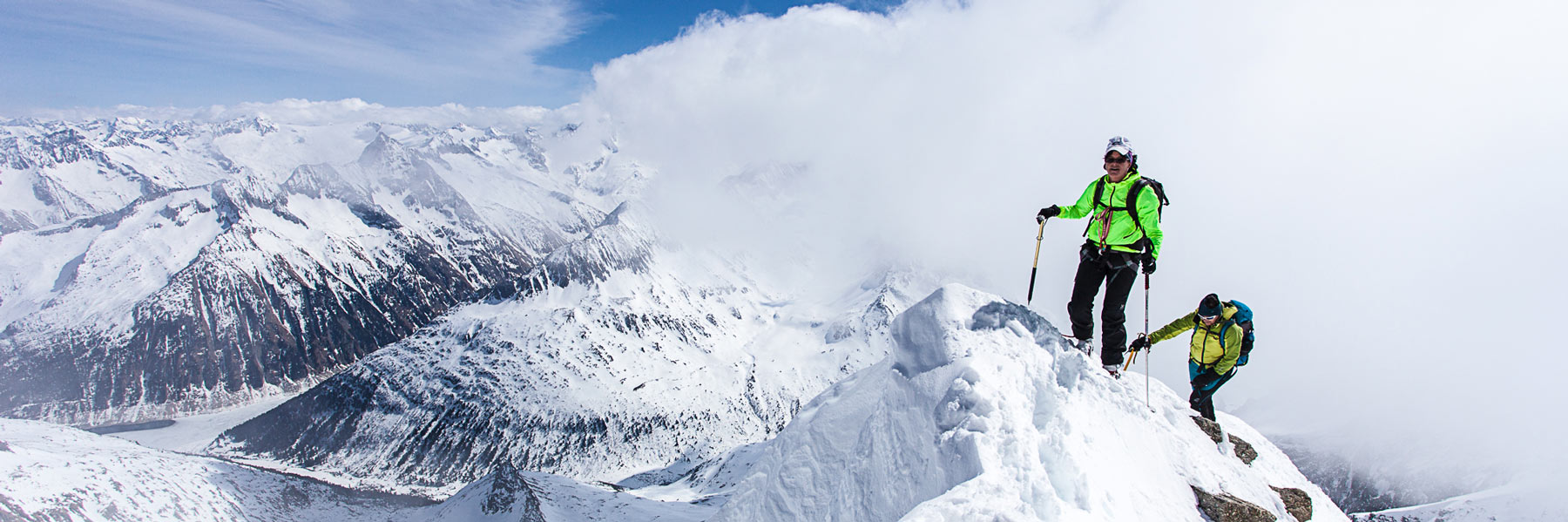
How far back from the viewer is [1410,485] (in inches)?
5586

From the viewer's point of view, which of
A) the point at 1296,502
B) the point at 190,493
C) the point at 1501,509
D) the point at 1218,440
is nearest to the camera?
the point at 1296,502

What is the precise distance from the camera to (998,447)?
12.8 m

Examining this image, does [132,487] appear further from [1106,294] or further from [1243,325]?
[1243,325]

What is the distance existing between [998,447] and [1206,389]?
9754 mm

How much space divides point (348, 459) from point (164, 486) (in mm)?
92216

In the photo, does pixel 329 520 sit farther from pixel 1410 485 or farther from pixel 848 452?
pixel 1410 485

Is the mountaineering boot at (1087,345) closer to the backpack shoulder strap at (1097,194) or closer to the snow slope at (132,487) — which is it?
the backpack shoulder strap at (1097,194)

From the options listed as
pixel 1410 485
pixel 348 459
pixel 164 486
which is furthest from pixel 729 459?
pixel 1410 485

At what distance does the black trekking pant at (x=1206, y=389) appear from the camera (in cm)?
1766

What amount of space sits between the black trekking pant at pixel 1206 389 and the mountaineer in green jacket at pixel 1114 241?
12.2 ft

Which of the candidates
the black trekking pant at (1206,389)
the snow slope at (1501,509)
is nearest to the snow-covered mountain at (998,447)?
the black trekking pant at (1206,389)

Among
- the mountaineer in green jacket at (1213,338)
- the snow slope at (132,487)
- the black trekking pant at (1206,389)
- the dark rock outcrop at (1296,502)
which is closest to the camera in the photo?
the dark rock outcrop at (1296,502)

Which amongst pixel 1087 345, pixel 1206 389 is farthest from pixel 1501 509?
pixel 1087 345

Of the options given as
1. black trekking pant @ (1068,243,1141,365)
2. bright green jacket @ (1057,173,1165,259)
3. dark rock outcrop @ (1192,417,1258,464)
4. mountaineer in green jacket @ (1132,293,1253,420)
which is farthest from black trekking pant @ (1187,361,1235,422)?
bright green jacket @ (1057,173,1165,259)
